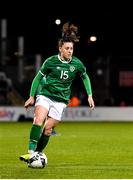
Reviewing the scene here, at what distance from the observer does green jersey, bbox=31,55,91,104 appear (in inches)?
399

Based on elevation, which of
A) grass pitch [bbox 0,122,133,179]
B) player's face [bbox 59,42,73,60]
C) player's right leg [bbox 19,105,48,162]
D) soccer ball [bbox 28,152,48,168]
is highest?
player's face [bbox 59,42,73,60]

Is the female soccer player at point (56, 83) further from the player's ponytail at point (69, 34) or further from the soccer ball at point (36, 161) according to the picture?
the soccer ball at point (36, 161)

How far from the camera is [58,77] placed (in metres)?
10.1

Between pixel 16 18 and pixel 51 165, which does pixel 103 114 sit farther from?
pixel 51 165

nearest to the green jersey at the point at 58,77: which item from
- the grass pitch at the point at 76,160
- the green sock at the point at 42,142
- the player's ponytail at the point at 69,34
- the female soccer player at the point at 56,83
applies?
the female soccer player at the point at 56,83

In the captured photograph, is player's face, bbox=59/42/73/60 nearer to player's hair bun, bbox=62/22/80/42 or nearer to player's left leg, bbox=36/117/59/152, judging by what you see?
player's hair bun, bbox=62/22/80/42

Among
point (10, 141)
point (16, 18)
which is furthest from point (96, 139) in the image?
point (16, 18)

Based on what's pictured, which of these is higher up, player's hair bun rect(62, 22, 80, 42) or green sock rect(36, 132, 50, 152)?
player's hair bun rect(62, 22, 80, 42)

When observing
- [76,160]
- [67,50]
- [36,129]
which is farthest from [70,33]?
[76,160]

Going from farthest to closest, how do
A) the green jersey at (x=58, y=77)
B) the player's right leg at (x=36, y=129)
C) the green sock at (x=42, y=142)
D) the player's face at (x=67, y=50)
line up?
1. the green sock at (x=42, y=142)
2. the green jersey at (x=58, y=77)
3. the player's face at (x=67, y=50)
4. the player's right leg at (x=36, y=129)

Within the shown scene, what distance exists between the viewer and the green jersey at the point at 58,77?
1013 cm

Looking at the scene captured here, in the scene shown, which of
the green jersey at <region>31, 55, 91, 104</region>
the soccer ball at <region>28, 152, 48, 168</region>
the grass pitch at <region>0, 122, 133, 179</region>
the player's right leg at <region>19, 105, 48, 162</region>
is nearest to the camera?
the grass pitch at <region>0, 122, 133, 179</region>

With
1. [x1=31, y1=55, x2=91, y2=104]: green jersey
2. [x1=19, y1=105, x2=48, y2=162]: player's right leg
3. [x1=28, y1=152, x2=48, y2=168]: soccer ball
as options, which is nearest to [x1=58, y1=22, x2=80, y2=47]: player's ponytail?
[x1=31, y1=55, x2=91, y2=104]: green jersey

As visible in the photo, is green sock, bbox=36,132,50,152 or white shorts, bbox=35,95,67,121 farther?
green sock, bbox=36,132,50,152
